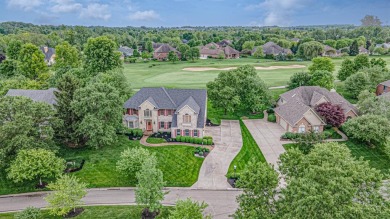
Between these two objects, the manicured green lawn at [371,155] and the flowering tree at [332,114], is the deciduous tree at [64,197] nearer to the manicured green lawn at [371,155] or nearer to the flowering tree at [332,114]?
the manicured green lawn at [371,155]

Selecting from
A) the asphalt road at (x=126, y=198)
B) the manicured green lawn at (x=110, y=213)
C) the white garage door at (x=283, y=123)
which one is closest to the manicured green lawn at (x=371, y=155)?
the white garage door at (x=283, y=123)

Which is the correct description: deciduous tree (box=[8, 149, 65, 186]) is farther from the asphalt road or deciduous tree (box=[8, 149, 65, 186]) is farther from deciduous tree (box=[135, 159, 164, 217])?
deciduous tree (box=[135, 159, 164, 217])

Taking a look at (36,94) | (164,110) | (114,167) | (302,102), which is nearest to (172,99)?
(164,110)

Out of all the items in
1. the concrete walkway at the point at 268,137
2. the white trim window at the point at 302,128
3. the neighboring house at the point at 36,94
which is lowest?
the concrete walkway at the point at 268,137

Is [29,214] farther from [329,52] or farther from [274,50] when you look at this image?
[329,52]

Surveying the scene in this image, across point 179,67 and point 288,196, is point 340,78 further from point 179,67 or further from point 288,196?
point 288,196

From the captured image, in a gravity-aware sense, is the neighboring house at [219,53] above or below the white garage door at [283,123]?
above
